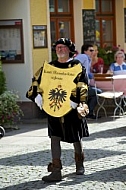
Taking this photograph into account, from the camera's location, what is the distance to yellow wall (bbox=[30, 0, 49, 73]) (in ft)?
44.8

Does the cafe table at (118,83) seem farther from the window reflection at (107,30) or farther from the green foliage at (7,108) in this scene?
the window reflection at (107,30)

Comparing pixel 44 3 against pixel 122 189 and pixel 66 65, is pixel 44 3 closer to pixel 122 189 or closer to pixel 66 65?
pixel 66 65

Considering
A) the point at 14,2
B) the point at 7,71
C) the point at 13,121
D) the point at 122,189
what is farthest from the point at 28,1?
the point at 122,189

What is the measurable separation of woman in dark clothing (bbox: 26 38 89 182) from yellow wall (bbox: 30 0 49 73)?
5.71 metres

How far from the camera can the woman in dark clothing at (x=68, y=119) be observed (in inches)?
307

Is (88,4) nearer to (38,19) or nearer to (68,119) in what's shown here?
(38,19)

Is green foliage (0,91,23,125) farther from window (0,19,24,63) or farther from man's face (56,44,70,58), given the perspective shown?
man's face (56,44,70,58)

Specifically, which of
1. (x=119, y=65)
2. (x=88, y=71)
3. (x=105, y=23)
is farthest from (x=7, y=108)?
(x=105, y=23)

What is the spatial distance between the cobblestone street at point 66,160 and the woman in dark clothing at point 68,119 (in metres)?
0.21

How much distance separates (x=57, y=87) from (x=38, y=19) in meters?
6.02

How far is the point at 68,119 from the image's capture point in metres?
7.89

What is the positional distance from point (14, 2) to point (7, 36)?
2.50 feet

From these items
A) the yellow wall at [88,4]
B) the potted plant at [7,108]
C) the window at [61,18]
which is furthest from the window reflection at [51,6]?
the potted plant at [7,108]

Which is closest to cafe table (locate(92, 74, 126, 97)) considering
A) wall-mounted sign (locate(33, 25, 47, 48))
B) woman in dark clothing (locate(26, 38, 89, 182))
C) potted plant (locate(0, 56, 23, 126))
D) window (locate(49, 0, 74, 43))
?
wall-mounted sign (locate(33, 25, 47, 48))
